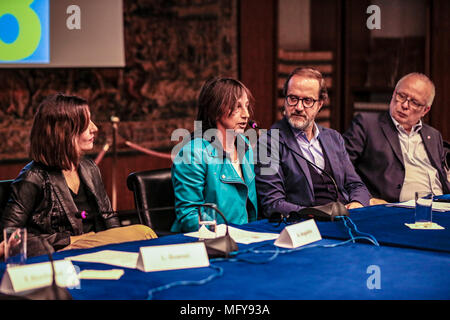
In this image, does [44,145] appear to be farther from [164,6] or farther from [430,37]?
[430,37]

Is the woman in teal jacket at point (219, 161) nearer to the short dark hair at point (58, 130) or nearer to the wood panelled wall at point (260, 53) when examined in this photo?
the short dark hair at point (58, 130)

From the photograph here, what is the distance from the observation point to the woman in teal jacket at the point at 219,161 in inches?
115

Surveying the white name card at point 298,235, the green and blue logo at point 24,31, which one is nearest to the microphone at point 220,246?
the white name card at point 298,235

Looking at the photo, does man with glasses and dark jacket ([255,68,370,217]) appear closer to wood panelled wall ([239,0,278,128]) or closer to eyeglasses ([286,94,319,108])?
eyeglasses ([286,94,319,108])

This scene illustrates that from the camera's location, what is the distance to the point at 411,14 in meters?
6.43

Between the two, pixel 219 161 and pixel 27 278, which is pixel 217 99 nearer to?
pixel 219 161

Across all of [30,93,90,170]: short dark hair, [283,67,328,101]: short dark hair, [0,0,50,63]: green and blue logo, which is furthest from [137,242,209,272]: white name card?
[0,0,50,63]: green and blue logo

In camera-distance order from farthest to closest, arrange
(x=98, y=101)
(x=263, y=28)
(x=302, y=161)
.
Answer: (x=263, y=28) < (x=98, y=101) < (x=302, y=161)

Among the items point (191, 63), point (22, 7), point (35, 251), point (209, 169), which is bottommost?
point (35, 251)

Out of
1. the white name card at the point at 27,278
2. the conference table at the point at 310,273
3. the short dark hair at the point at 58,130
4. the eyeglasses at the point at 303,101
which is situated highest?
the eyeglasses at the point at 303,101

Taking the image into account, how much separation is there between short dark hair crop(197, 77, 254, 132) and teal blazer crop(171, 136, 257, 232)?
13 centimetres

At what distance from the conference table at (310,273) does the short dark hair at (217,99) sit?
93 cm
